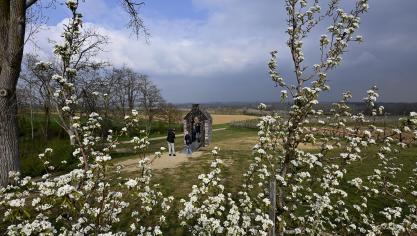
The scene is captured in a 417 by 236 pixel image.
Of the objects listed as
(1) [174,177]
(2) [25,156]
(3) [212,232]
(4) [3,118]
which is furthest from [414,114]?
(2) [25,156]

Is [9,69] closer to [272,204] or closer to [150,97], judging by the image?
[272,204]

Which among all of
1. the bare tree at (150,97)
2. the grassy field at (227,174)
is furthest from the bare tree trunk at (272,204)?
the bare tree at (150,97)

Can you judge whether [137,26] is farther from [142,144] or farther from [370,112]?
[370,112]

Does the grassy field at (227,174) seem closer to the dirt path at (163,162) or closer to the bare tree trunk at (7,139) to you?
the dirt path at (163,162)

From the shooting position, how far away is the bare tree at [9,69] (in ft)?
30.9

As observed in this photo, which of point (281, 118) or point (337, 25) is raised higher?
point (337, 25)

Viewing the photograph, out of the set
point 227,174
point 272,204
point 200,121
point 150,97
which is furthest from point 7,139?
point 150,97

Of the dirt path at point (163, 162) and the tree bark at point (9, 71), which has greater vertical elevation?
the tree bark at point (9, 71)

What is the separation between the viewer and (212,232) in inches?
276

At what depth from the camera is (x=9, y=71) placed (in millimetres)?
9617

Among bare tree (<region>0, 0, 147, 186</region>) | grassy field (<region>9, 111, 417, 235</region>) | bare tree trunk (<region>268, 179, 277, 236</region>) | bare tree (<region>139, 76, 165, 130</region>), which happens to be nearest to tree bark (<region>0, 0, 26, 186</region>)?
bare tree (<region>0, 0, 147, 186</region>)

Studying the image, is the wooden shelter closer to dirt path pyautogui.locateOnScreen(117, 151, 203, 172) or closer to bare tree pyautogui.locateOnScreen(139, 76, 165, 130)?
dirt path pyautogui.locateOnScreen(117, 151, 203, 172)

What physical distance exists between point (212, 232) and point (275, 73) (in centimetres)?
382

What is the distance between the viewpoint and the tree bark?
9.43 m
